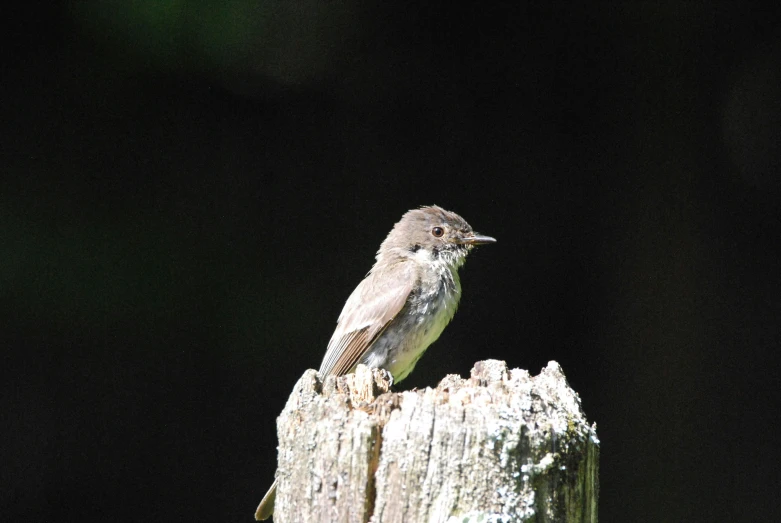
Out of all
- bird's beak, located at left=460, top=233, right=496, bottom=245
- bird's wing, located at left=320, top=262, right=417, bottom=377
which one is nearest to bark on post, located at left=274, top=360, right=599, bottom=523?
bird's wing, located at left=320, top=262, right=417, bottom=377

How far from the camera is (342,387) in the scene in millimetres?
2482

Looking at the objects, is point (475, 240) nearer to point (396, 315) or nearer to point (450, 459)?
point (396, 315)

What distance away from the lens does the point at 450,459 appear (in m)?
1.91

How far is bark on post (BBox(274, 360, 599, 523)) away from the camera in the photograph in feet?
6.23

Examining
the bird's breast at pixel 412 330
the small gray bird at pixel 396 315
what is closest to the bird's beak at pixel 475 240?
the small gray bird at pixel 396 315

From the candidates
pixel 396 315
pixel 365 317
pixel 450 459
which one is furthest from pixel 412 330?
pixel 450 459

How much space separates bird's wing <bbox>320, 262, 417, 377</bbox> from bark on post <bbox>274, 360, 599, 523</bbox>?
83.2 inches

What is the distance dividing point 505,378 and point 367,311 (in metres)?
2.17

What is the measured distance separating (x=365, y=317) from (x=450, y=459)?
2.42m

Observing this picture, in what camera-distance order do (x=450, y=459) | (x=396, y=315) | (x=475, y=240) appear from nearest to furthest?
1. (x=450, y=459)
2. (x=396, y=315)
3. (x=475, y=240)

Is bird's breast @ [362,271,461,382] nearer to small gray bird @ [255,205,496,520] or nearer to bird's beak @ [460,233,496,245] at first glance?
small gray bird @ [255,205,496,520]

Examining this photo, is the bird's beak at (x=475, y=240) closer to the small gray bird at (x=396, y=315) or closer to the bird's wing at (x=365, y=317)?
the small gray bird at (x=396, y=315)

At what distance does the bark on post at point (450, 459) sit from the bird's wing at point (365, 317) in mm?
2112

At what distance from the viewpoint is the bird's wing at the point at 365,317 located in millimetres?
4242
